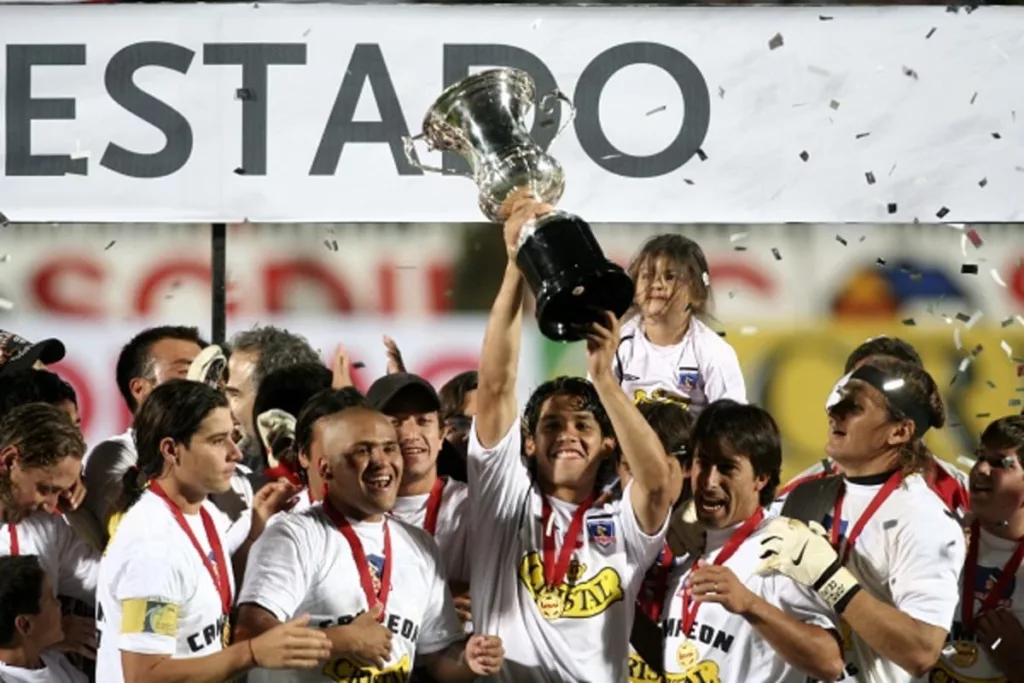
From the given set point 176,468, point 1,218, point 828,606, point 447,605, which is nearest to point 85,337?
point 1,218

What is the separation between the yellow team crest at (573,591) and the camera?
4.25 meters

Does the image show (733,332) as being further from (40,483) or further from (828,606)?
(40,483)

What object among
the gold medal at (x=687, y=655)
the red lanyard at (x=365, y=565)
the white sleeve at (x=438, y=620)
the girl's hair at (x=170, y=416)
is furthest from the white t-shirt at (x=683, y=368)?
the girl's hair at (x=170, y=416)

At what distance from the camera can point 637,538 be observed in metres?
4.25

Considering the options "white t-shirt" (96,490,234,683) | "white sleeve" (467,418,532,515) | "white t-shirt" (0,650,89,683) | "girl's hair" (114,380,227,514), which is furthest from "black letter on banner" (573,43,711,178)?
"white t-shirt" (0,650,89,683)

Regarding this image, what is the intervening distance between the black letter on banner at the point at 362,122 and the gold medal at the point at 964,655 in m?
2.34

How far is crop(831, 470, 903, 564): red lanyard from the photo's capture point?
15.7ft

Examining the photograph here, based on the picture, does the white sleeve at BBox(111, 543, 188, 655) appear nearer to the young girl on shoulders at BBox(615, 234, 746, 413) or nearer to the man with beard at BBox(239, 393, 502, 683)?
the man with beard at BBox(239, 393, 502, 683)

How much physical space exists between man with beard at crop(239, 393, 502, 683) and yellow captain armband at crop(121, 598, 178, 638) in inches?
7.9

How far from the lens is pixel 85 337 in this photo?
5590 mm

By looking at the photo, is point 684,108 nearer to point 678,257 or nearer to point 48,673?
point 678,257

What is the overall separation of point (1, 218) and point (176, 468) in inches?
67.4

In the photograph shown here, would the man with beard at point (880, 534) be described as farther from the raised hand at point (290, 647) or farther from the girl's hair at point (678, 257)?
the raised hand at point (290, 647)

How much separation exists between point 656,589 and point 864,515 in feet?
2.40
